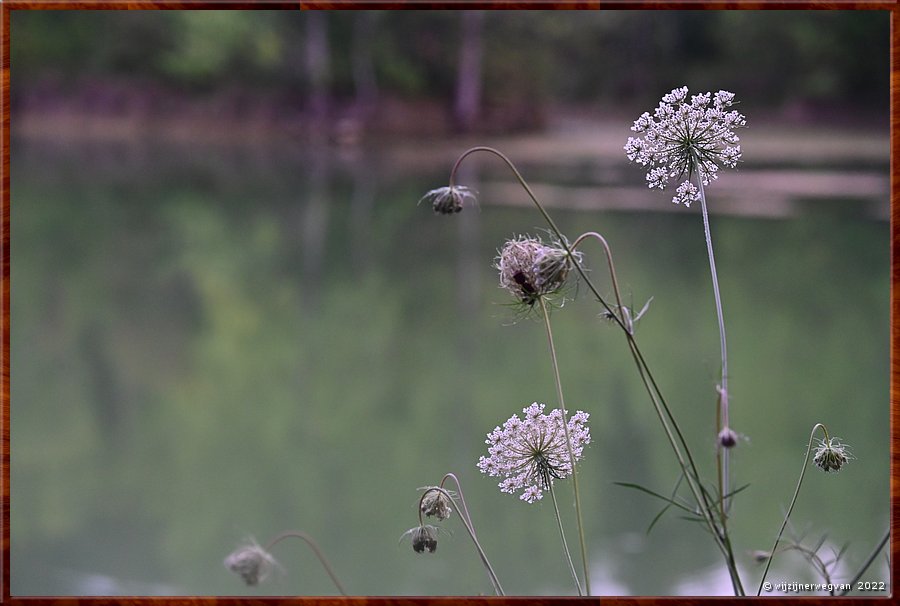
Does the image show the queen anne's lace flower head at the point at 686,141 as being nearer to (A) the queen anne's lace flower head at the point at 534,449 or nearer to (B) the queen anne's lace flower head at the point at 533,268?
(B) the queen anne's lace flower head at the point at 533,268

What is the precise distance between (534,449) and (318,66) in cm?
1376

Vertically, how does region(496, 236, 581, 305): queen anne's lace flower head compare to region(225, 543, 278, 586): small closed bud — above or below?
above

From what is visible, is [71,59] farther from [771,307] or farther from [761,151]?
[771,307]

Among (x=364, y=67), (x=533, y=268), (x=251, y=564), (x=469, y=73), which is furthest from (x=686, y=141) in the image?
(x=364, y=67)

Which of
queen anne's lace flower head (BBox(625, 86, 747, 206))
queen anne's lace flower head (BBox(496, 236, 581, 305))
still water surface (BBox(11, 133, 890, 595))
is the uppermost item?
queen anne's lace flower head (BBox(625, 86, 747, 206))

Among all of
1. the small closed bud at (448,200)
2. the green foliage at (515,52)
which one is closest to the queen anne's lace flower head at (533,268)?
the small closed bud at (448,200)

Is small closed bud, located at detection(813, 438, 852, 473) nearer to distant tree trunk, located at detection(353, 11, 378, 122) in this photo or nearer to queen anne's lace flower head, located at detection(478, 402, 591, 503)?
queen anne's lace flower head, located at detection(478, 402, 591, 503)

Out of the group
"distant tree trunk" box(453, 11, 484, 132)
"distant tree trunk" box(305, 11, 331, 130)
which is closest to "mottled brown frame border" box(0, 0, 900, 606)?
"distant tree trunk" box(453, 11, 484, 132)

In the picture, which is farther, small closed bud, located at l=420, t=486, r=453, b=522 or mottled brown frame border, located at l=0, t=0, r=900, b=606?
mottled brown frame border, located at l=0, t=0, r=900, b=606

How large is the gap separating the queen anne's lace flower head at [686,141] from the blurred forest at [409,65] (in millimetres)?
10646

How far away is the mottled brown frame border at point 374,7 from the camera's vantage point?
1123 mm

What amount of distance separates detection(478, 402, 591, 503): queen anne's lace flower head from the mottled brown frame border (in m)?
0.16

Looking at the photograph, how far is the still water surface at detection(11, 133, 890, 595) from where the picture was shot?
4660 mm

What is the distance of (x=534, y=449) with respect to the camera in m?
1.03
